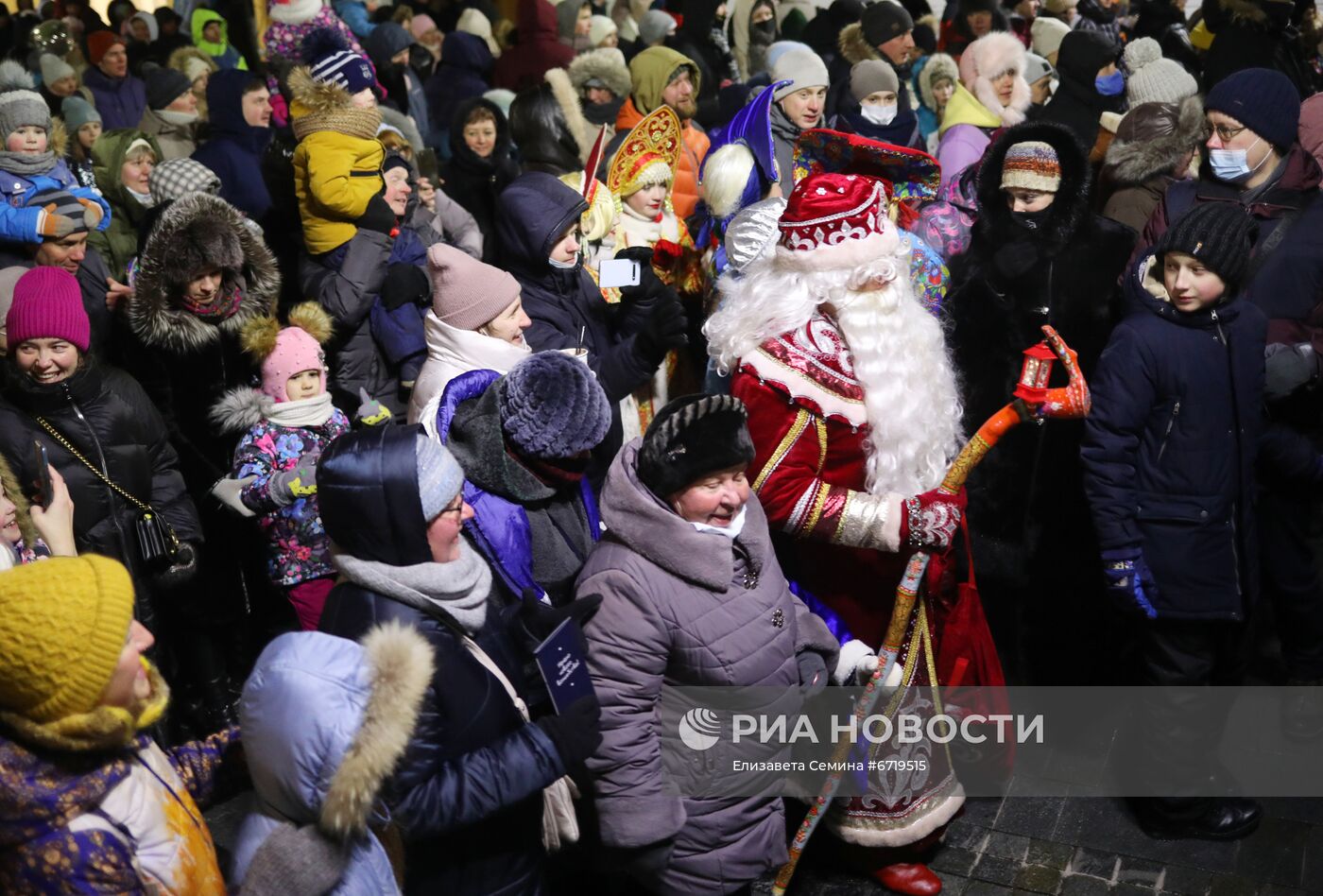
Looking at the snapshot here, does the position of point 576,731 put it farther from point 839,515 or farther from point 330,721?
point 839,515

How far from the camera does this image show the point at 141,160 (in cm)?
786

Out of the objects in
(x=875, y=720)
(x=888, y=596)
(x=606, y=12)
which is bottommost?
(x=606, y=12)

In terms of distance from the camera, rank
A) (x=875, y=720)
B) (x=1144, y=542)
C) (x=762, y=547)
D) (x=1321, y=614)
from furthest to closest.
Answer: (x=1321, y=614) < (x=1144, y=542) < (x=875, y=720) < (x=762, y=547)

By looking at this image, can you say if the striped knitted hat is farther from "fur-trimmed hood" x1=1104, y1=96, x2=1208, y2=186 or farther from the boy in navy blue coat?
"fur-trimmed hood" x1=1104, y1=96, x2=1208, y2=186

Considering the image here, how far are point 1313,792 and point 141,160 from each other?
24.2 ft

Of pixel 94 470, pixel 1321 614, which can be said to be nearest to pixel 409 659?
pixel 94 470

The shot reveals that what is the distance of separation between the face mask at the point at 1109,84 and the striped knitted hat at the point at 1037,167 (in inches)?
157

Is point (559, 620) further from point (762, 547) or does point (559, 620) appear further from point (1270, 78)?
point (1270, 78)

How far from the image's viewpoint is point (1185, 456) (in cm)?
438

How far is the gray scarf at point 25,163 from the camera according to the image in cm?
666

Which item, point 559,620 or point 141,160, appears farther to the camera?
point 141,160

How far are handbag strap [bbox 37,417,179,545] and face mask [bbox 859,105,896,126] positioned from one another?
5686mm

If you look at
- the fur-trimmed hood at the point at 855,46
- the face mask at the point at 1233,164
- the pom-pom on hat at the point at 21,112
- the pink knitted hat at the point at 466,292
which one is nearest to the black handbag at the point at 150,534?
the pink knitted hat at the point at 466,292

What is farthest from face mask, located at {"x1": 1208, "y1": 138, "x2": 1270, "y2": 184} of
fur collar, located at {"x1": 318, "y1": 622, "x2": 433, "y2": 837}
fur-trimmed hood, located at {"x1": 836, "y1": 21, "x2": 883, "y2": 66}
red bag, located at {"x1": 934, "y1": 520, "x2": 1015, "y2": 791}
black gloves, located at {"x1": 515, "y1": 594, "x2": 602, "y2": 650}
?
fur-trimmed hood, located at {"x1": 836, "y1": 21, "x2": 883, "y2": 66}
